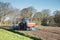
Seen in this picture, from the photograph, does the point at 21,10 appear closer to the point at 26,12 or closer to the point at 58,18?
the point at 26,12

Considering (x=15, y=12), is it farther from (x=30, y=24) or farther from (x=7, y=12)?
(x=30, y=24)

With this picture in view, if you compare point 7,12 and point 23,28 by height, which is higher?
point 7,12

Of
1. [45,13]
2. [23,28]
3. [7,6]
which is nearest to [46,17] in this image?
[45,13]

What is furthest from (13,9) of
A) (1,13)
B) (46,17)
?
(46,17)

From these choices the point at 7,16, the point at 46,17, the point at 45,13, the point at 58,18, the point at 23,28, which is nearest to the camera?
the point at 23,28

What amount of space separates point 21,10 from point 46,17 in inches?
328

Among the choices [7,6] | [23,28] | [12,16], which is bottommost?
[23,28]

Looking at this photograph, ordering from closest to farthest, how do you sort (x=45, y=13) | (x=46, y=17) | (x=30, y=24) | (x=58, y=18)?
(x=30, y=24)
(x=58, y=18)
(x=46, y=17)
(x=45, y=13)

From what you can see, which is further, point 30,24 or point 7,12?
point 7,12

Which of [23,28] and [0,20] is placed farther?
[0,20]

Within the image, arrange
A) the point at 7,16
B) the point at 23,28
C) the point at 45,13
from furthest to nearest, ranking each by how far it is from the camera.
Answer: the point at 45,13 < the point at 7,16 < the point at 23,28

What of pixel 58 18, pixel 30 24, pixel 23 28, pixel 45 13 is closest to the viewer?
pixel 30 24

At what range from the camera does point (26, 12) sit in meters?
35.9

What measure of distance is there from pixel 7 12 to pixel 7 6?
2.02 metres
